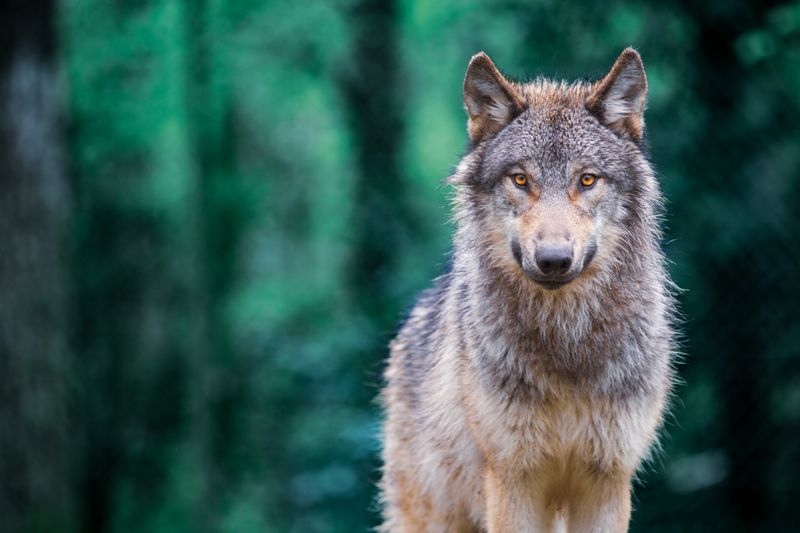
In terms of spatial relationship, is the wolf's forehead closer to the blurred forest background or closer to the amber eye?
the amber eye

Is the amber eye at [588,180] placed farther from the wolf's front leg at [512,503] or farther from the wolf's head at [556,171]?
the wolf's front leg at [512,503]

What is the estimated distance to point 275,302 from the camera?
708 centimetres

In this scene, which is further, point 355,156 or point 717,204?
point 355,156

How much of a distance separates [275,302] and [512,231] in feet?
13.9

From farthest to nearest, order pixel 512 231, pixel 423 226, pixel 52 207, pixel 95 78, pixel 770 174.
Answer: pixel 95 78 < pixel 423 226 < pixel 52 207 < pixel 770 174 < pixel 512 231

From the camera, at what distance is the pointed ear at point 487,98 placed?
10.3 ft

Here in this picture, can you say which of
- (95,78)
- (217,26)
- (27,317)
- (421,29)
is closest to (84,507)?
(27,317)

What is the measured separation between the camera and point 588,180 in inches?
118

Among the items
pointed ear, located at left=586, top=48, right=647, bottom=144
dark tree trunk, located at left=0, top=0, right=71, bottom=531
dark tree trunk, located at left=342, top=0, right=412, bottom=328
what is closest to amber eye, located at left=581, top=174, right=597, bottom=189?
pointed ear, located at left=586, top=48, right=647, bottom=144

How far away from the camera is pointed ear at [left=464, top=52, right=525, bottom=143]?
3.15 meters

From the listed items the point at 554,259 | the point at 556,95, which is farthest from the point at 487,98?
the point at 554,259

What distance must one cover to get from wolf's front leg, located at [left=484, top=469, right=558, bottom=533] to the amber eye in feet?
3.11

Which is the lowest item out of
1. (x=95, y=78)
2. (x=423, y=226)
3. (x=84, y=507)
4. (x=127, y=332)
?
(x=84, y=507)

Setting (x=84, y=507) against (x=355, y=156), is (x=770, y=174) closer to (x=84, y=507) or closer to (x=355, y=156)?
(x=355, y=156)
